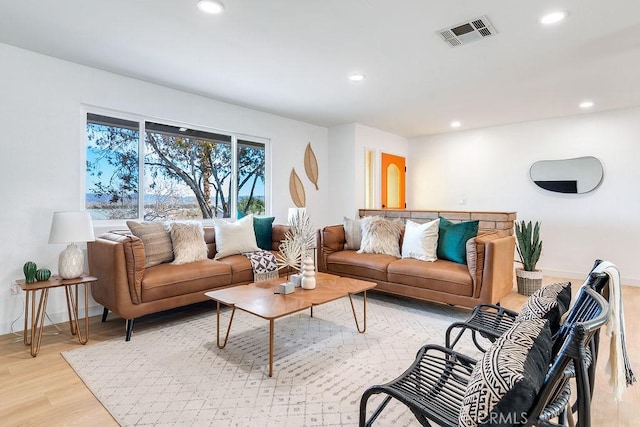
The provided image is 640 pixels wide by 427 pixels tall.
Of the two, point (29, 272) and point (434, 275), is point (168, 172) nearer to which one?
point (29, 272)

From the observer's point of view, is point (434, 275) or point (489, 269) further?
point (434, 275)

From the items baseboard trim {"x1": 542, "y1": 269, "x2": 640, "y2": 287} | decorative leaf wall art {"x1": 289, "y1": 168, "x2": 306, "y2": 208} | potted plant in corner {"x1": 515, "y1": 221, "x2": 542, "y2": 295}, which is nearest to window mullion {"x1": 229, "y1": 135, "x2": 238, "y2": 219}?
decorative leaf wall art {"x1": 289, "y1": 168, "x2": 306, "y2": 208}

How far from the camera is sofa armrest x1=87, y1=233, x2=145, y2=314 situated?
266 cm

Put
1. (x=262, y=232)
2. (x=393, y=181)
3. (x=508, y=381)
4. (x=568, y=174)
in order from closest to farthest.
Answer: (x=508, y=381) < (x=262, y=232) < (x=568, y=174) < (x=393, y=181)

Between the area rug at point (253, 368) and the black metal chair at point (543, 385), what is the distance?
0.42 meters

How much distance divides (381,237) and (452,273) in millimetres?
1077

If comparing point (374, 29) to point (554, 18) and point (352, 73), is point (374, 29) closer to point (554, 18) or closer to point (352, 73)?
point (352, 73)

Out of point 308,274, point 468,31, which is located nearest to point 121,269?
point 308,274

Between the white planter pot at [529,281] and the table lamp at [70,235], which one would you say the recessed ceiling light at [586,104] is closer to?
the white planter pot at [529,281]

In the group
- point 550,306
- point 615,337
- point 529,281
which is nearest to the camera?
point 615,337

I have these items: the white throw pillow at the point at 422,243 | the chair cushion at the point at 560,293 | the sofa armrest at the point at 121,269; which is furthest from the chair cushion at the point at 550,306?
the sofa armrest at the point at 121,269

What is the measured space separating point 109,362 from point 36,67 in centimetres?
263

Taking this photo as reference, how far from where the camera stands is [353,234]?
14.3 ft

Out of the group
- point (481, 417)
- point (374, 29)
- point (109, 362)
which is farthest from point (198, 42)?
point (481, 417)
